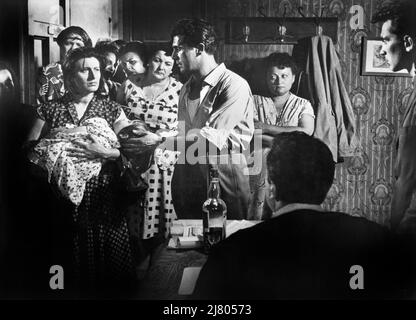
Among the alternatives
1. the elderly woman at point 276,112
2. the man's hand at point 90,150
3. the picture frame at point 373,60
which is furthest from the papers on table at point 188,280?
the picture frame at point 373,60

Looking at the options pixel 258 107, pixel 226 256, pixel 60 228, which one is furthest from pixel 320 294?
pixel 60 228

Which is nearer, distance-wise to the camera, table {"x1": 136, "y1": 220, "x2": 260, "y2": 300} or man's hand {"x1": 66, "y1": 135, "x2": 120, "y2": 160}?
table {"x1": 136, "y1": 220, "x2": 260, "y2": 300}

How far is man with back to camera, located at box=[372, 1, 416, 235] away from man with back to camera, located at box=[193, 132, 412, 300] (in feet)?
0.42

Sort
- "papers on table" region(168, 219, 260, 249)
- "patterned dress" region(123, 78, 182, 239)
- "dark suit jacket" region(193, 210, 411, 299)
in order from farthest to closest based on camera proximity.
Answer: "patterned dress" region(123, 78, 182, 239), "dark suit jacket" region(193, 210, 411, 299), "papers on table" region(168, 219, 260, 249)

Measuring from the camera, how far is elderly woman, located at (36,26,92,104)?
108 inches

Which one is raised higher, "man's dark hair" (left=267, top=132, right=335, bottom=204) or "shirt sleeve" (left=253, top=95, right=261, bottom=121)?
"shirt sleeve" (left=253, top=95, right=261, bottom=121)

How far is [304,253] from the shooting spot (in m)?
2.73

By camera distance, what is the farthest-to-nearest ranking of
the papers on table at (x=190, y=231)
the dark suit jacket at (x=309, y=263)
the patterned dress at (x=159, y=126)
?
1. the patterned dress at (x=159, y=126)
2. the dark suit jacket at (x=309, y=263)
3. the papers on table at (x=190, y=231)

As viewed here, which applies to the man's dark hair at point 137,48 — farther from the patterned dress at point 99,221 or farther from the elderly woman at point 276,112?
the elderly woman at point 276,112

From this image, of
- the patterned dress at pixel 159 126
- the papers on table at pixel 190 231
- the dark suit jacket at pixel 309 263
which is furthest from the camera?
→ the patterned dress at pixel 159 126

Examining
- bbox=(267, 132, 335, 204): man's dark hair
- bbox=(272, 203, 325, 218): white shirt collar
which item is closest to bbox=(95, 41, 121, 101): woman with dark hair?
bbox=(267, 132, 335, 204): man's dark hair

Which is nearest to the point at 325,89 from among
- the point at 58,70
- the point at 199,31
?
the point at 199,31

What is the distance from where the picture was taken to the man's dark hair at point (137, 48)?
2.74 m

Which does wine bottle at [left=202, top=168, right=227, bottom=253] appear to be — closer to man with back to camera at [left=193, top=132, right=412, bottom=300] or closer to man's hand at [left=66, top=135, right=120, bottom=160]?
man with back to camera at [left=193, top=132, right=412, bottom=300]
